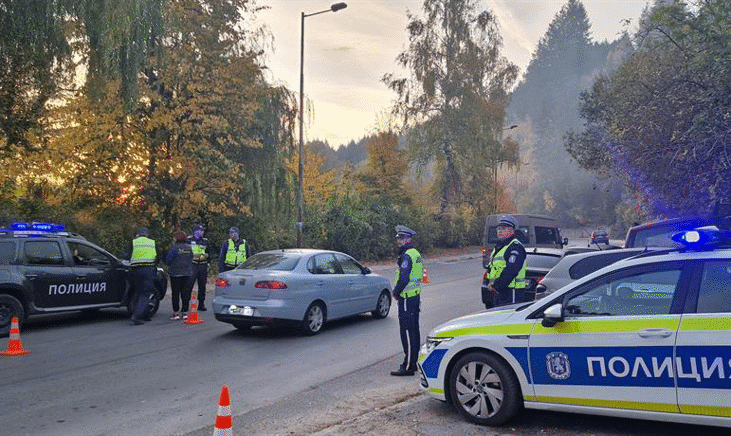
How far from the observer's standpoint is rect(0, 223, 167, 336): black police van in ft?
32.0

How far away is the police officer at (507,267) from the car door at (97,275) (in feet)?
23.7

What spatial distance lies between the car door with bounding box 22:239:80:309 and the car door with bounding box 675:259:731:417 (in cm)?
955

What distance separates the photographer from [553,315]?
5043 millimetres

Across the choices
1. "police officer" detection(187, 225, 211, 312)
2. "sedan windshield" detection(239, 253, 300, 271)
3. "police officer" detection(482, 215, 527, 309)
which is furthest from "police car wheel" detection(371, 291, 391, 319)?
"police officer" detection(482, 215, 527, 309)

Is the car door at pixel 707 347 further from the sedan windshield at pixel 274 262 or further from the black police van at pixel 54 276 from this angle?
the black police van at pixel 54 276

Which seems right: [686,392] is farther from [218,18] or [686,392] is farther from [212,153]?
[218,18]

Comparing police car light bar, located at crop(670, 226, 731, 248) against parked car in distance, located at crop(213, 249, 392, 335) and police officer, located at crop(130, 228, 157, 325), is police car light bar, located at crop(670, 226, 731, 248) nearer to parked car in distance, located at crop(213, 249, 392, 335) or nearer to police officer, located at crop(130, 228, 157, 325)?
parked car in distance, located at crop(213, 249, 392, 335)

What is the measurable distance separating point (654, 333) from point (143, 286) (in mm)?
8946

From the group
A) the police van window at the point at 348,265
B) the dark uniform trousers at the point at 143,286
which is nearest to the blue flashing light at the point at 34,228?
the dark uniform trousers at the point at 143,286

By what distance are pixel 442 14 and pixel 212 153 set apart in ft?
92.7

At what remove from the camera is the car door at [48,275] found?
10.1 meters

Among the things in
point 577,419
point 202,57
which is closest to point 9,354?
point 577,419

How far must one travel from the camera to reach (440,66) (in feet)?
136

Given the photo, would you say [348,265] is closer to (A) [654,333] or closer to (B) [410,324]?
(B) [410,324]
